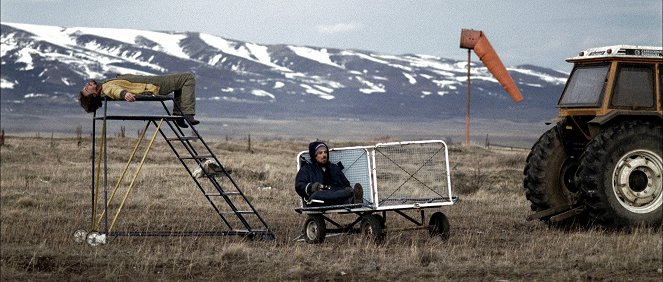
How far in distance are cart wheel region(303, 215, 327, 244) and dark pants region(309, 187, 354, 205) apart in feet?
1.00

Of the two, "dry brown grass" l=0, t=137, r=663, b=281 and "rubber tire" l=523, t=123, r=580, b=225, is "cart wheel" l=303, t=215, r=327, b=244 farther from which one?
"rubber tire" l=523, t=123, r=580, b=225

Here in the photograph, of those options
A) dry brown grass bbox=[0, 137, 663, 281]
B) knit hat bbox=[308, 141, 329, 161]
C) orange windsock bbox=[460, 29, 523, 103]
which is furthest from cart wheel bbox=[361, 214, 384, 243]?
orange windsock bbox=[460, 29, 523, 103]

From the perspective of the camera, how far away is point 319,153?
15.2m

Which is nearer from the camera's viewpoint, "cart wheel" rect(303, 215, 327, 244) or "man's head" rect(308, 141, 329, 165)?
"cart wheel" rect(303, 215, 327, 244)

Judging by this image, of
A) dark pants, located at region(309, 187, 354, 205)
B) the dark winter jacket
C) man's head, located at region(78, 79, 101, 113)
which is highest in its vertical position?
man's head, located at region(78, 79, 101, 113)

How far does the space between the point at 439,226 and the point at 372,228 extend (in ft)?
3.70

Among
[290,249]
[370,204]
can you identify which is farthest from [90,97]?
[370,204]

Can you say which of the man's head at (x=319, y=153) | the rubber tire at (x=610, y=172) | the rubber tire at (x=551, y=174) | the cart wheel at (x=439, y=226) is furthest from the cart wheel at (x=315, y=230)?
the rubber tire at (x=610, y=172)

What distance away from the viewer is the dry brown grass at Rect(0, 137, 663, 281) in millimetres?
12172

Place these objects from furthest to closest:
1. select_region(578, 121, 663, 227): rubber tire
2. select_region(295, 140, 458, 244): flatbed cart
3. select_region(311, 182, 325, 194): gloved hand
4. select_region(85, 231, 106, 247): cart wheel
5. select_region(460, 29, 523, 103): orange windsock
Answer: select_region(460, 29, 523, 103): orange windsock → select_region(578, 121, 663, 227): rubber tire → select_region(311, 182, 325, 194): gloved hand → select_region(295, 140, 458, 244): flatbed cart → select_region(85, 231, 106, 247): cart wheel

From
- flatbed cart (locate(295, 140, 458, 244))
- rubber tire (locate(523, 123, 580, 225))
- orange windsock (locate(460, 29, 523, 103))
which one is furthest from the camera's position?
orange windsock (locate(460, 29, 523, 103))

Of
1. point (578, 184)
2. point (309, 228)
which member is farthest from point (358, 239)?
point (578, 184)

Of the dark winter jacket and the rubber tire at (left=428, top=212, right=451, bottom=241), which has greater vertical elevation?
the dark winter jacket

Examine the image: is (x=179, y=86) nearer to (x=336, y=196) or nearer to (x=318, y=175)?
(x=318, y=175)
